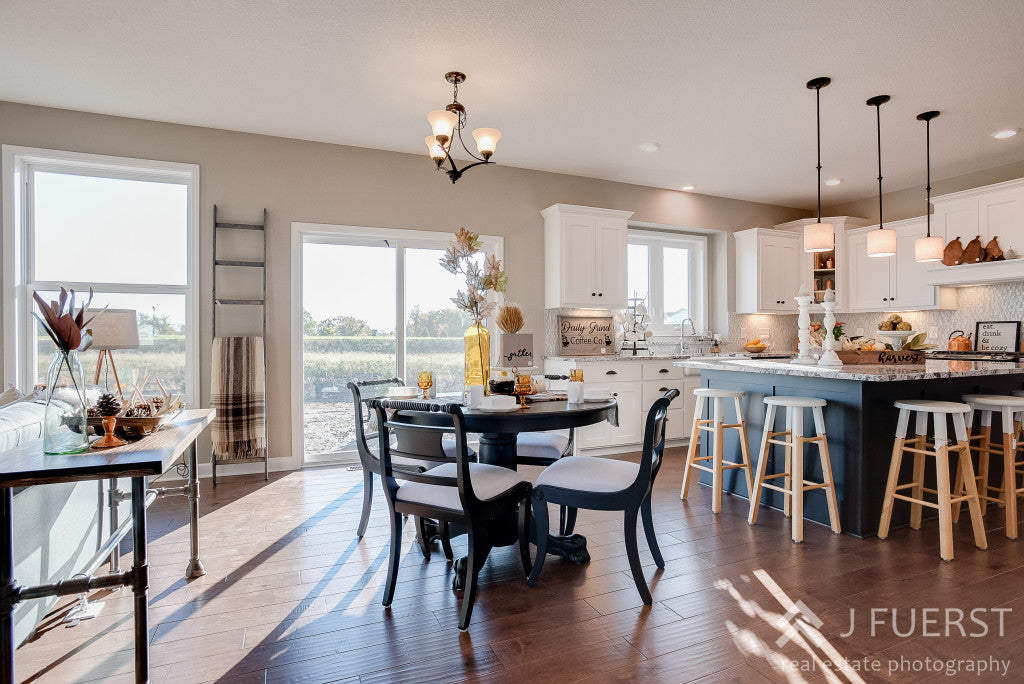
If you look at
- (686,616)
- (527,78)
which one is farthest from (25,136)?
(686,616)

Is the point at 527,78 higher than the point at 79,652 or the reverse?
higher

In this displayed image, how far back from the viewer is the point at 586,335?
19.0 feet

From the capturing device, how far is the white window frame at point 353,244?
14.9 ft

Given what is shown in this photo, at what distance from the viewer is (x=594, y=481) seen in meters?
2.29

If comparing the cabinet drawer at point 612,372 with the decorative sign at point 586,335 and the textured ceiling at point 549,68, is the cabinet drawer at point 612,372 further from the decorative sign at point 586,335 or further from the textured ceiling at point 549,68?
the textured ceiling at point 549,68

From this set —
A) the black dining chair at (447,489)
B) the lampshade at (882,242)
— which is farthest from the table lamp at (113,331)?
the lampshade at (882,242)

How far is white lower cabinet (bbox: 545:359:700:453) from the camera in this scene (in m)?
5.01

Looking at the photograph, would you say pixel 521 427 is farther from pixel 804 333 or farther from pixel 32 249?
pixel 32 249

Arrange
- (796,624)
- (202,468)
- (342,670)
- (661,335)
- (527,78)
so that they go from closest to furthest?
(342,670)
(796,624)
(527,78)
(202,468)
(661,335)

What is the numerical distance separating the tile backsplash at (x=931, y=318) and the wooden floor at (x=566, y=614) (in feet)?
9.77

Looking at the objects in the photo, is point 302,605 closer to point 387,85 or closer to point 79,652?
point 79,652

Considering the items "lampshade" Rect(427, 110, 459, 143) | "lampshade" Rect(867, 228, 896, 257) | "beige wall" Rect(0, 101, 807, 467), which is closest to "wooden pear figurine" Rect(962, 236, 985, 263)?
"lampshade" Rect(867, 228, 896, 257)

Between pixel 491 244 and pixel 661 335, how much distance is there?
2.45m

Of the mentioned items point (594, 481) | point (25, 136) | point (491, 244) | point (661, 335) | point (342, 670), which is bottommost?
point (342, 670)
